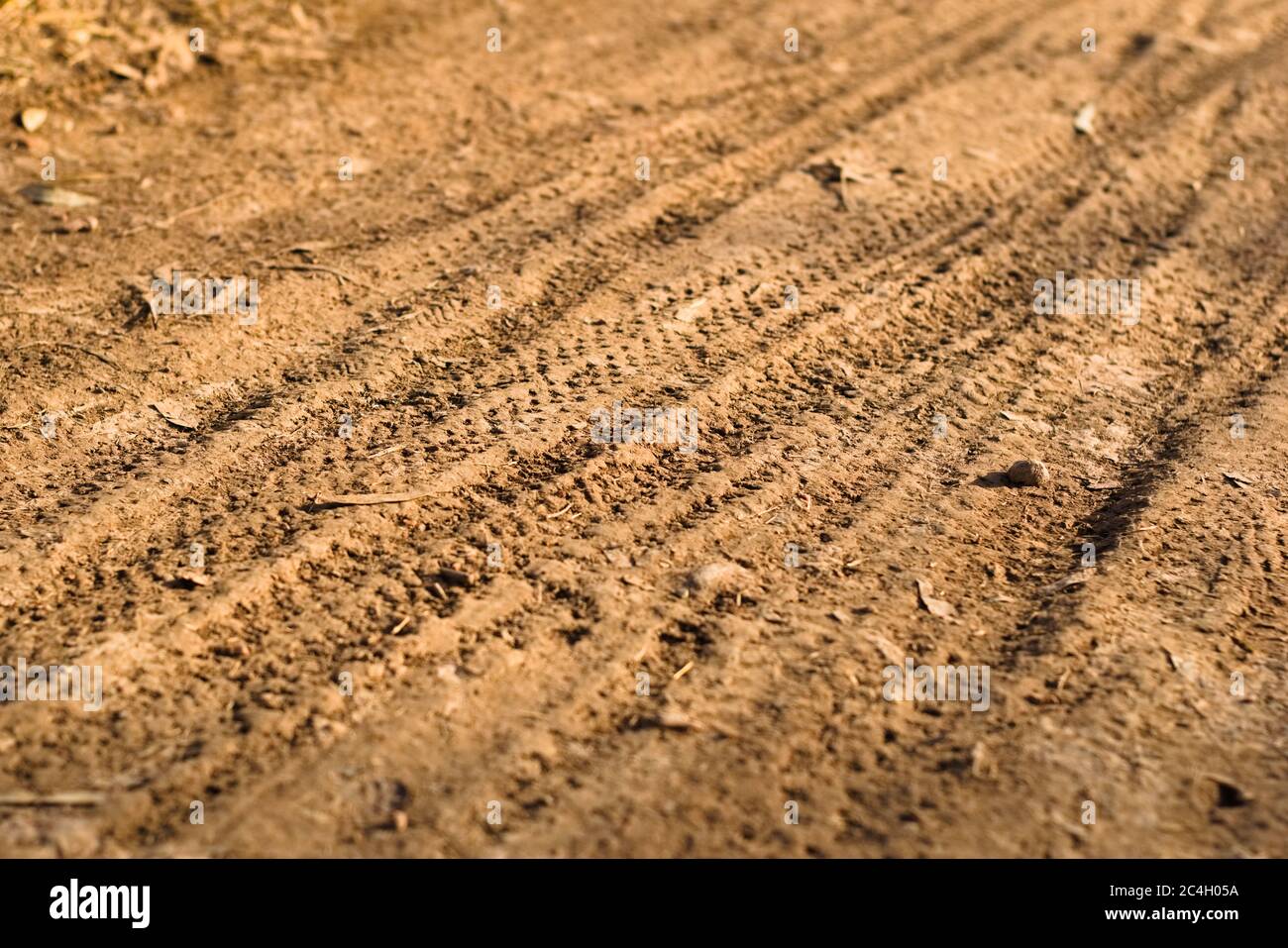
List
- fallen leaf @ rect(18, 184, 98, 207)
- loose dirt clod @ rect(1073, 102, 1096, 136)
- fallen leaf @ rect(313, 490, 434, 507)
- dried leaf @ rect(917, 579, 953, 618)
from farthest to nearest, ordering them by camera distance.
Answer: loose dirt clod @ rect(1073, 102, 1096, 136) → fallen leaf @ rect(18, 184, 98, 207) → fallen leaf @ rect(313, 490, 434, 507) → dried leaf @ rect(917, 579, 953, 618)

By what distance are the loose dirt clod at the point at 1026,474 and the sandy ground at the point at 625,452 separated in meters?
0.05

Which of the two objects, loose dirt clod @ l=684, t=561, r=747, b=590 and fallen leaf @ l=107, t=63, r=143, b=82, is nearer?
loose dirt clod @ l=684, t=561, r=747, b=590

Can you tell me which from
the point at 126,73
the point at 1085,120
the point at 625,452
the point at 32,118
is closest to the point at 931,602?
the point at 625,452

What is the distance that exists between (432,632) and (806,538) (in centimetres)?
114

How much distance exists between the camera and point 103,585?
354 centimetres

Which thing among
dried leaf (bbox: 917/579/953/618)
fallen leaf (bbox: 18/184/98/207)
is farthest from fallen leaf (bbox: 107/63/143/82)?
dried leaf (bbox: 917/579/953/618)

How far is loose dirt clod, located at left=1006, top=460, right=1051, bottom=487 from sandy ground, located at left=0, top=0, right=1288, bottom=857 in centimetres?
5

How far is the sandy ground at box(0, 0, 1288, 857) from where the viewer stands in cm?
305

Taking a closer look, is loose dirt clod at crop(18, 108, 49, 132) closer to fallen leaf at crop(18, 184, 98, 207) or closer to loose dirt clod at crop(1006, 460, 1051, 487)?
fallen leaf at crop(18, 184, 98, 207)


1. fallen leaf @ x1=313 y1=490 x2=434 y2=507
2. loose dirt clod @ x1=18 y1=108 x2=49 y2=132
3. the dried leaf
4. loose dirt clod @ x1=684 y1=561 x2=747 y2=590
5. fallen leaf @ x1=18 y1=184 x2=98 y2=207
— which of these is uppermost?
loose dirt clod @ x1=18 y1=108 x2=49 y2=132

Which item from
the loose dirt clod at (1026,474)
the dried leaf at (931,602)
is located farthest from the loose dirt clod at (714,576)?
the loose dirt clod at (1026,474)

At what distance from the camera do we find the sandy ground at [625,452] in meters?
3.05

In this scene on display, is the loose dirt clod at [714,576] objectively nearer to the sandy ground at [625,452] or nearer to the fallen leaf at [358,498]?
the sandy ground at [625,452]

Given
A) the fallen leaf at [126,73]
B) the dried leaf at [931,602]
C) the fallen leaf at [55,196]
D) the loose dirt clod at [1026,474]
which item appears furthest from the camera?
the fallen leaf at [126,73]
